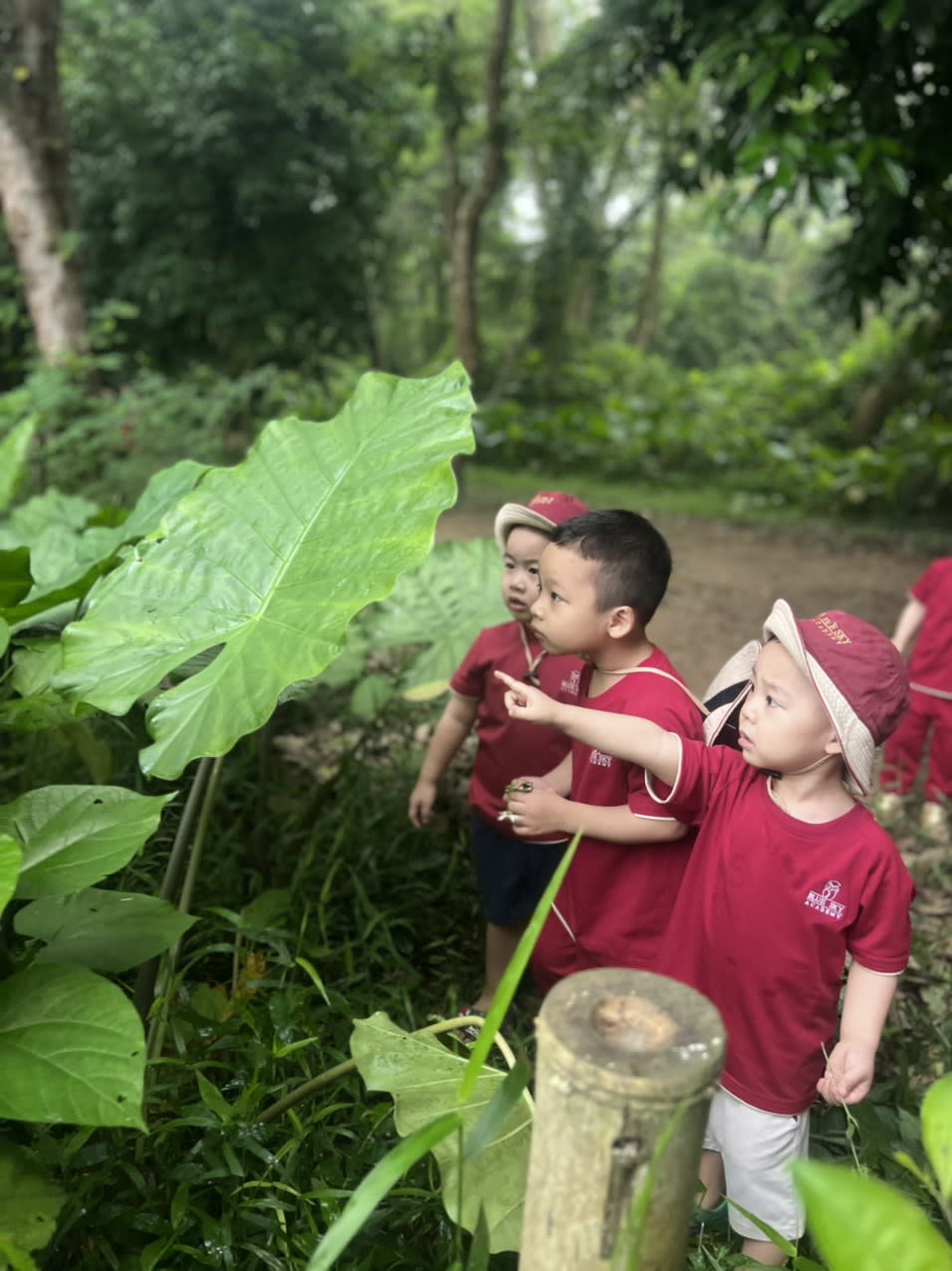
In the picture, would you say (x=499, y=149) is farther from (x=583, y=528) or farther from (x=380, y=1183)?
(x=380, y=1183)

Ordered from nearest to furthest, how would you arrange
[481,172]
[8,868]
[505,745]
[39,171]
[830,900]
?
[8,868]
[830,900]
[505,745]
[39,171]
[481,172]

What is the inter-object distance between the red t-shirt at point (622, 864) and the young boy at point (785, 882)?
0.09m

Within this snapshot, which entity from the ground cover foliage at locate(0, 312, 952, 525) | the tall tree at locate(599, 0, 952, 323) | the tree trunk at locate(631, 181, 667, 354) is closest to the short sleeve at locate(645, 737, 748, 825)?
the tall tree at locate(599, 0, 952, 323)

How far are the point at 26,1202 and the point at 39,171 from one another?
535 centimetres

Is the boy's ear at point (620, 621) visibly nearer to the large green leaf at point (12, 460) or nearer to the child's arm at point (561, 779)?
the child's arm at point (561, 779)

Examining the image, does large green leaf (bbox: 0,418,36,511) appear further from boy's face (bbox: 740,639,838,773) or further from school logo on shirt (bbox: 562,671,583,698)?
boy's face (bbox: 740,639,838,773)

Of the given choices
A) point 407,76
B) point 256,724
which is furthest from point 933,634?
point 407,76

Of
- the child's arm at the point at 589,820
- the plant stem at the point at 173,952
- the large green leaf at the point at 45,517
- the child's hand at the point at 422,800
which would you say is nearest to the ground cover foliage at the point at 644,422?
the large green leaf at the point at 45,517

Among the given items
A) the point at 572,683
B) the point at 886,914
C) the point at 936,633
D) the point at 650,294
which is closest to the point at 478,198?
the point at 936,633

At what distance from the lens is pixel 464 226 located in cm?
643

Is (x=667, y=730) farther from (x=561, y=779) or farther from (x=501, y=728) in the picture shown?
(x=501, y=728)

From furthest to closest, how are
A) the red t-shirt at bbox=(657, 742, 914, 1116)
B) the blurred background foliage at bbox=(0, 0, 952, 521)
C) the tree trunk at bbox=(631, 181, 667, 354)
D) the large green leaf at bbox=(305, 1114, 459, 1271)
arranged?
the tree trunk at bbox=(631, 181, 667, 354) < the blurred background foliage at bbox=(0, 0, 952, 521) < the red t-shirt at bbox=(657, 742, 914, 1116) < the large green leaf at bbox=(305, 1114, 459, 1271)

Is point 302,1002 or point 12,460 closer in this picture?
point 302,1002

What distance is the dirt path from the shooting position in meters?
4.74
